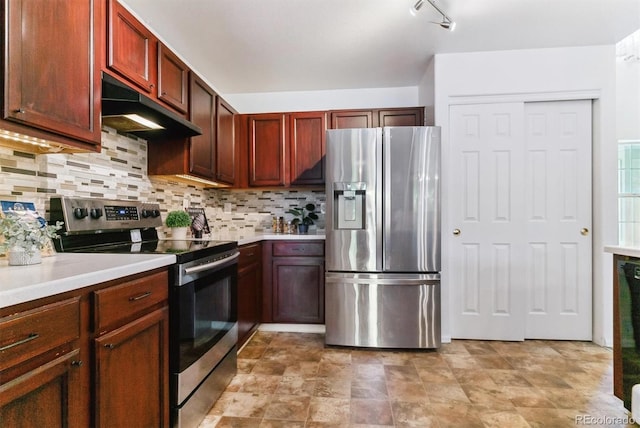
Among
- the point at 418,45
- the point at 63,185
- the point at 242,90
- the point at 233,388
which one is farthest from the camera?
the point at 242,90

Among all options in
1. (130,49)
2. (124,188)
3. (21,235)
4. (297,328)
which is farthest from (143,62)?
(297,328)

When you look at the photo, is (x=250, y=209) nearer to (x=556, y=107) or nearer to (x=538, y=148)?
(x=538, y=148)

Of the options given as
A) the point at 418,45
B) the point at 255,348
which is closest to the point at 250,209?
the point at 255,348

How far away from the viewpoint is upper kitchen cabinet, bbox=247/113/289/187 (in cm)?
317

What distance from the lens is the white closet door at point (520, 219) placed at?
2.56 meters

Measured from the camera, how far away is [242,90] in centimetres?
333

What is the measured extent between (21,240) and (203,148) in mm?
1540

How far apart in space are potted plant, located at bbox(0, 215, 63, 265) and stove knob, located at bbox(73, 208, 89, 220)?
50 cm

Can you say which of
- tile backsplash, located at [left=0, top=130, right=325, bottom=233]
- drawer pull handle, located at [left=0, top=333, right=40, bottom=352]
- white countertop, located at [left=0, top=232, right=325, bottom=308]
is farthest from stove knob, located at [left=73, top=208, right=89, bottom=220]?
drawer pull handle, located at [left=0, top=333, right=40, bottom=352]

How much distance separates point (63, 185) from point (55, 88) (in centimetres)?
62

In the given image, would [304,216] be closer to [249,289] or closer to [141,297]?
[249,289]

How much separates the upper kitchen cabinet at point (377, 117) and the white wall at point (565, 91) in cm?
44

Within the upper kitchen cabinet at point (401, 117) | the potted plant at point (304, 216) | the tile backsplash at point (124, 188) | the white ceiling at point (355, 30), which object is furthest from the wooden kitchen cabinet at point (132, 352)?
the upper kitchen cabinet at point (401, 117)

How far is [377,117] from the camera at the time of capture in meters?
3.08
